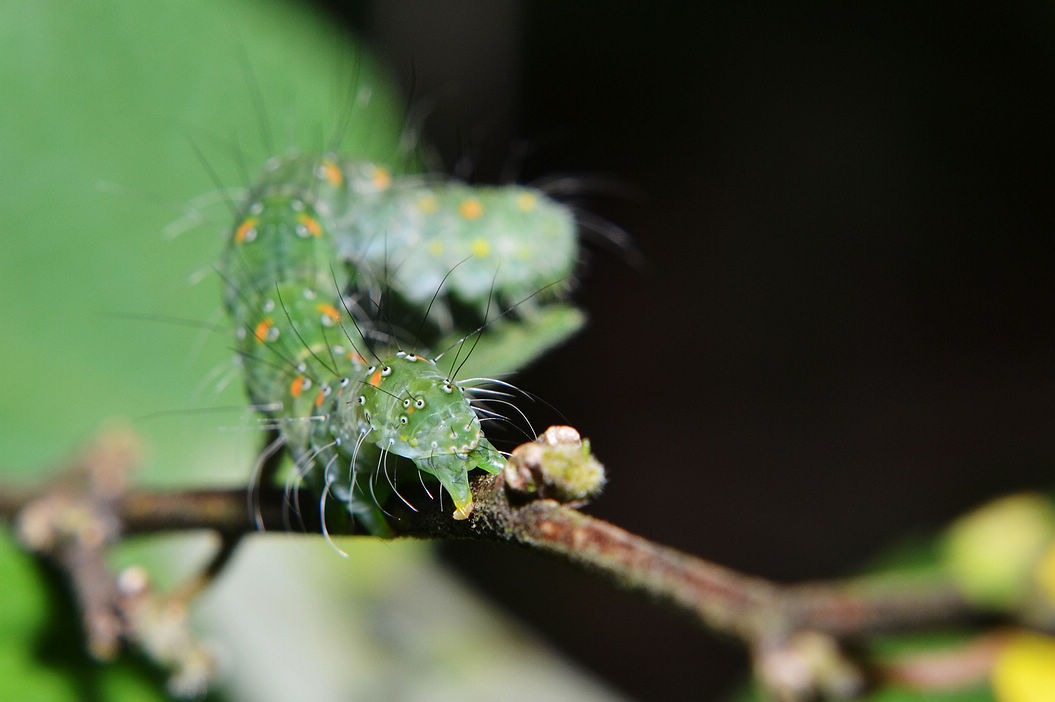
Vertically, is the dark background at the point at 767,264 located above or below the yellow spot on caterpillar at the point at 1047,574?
above

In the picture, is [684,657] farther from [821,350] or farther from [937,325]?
[937,325]

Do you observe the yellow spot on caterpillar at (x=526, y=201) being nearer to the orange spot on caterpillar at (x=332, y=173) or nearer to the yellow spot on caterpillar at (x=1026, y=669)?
the orange spot on caterpillar at (x=332, y=173)

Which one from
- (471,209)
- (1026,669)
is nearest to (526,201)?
(471,209)

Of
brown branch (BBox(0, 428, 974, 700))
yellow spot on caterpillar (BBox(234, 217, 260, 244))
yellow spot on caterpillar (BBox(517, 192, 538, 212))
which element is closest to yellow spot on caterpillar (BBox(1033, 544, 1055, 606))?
brown branch (BBox(0, 428, 974, 700))

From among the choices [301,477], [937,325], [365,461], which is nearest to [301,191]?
[301,477]

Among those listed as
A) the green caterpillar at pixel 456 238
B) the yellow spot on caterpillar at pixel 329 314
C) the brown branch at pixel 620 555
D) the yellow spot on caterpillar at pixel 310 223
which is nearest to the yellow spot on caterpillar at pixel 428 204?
the green caterpillar at pixel 456 238

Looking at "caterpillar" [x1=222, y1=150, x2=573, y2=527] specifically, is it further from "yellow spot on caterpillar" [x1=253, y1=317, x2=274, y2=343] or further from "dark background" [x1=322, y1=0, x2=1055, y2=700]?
"dark background" [x1=322, y1=0, x2=1055, y2=700]
